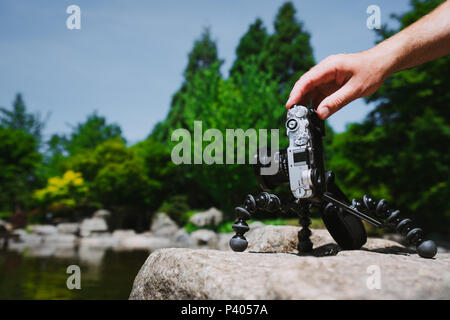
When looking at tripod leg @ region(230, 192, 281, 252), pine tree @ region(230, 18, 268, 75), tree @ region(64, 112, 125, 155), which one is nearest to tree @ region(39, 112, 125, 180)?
tree @ region(64, 112, 125, 155)

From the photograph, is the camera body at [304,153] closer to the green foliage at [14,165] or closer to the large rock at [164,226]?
the large rock at [164,226]

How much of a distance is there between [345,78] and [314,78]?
0.56 ft

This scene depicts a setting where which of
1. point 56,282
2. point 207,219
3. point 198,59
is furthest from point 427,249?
point 198,59

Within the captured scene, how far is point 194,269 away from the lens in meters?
1.82

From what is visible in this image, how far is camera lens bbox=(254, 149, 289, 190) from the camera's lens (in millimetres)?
2070

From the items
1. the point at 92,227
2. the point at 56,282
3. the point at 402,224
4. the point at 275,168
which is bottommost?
the point at 92,227

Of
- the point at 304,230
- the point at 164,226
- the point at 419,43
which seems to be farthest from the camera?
the point at 164,226

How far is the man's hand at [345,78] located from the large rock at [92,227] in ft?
67.9

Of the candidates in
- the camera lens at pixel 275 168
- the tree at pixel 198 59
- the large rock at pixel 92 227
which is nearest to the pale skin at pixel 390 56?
the camera lens at pixel 275 168

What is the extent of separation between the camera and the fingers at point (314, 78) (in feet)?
6.08

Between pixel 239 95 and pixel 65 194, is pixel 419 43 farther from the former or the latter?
pixel 65 194

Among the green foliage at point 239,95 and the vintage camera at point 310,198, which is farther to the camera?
the green foliage at point 239,95

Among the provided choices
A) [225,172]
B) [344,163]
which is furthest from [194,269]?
[344,163]

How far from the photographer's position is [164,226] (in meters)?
21.0
